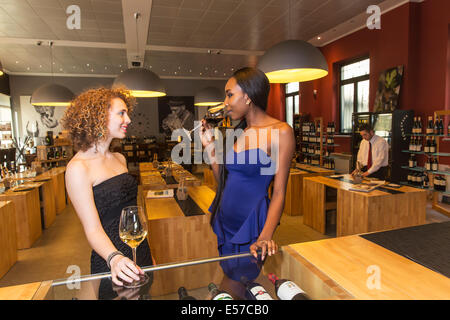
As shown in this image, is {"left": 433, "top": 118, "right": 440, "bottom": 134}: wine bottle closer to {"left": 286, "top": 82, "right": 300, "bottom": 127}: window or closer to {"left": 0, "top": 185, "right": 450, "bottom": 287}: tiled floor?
{"left": 0, "top": 185, "right": 450, "bottom": 287}: tiled floor

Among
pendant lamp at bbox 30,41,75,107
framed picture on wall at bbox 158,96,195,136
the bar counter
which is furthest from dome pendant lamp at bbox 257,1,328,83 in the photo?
framed picture on wall at bbox 158,96,195,136

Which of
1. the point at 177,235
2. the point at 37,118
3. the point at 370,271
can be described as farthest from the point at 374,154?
the point at 37,118

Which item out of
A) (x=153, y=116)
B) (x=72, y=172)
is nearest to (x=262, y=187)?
(x=72, y=172)

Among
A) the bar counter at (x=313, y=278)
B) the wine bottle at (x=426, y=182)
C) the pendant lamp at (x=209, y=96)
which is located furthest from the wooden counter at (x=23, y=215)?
the wine bottle at (x=426, y=182)

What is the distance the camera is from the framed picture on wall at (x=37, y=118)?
11070 mm

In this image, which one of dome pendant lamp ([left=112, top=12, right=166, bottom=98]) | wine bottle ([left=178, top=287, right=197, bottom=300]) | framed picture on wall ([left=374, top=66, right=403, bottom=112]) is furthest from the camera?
framed picture on wall ([left=374, top=66, right=403, bottom=112])

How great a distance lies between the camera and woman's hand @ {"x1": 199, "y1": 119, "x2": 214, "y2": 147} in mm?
1471

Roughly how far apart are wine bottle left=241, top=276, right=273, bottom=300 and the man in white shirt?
4.20 metres

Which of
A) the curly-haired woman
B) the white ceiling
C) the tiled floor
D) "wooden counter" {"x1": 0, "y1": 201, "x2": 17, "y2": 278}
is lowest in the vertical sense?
the tiled floor

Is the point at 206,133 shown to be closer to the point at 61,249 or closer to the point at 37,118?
the point at 61,249

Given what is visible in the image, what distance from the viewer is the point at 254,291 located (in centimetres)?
86

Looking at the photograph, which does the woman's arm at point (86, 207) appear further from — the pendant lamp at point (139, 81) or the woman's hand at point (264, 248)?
the pendant lamp at point (139, 81)

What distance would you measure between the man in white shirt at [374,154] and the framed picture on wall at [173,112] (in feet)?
28.2
